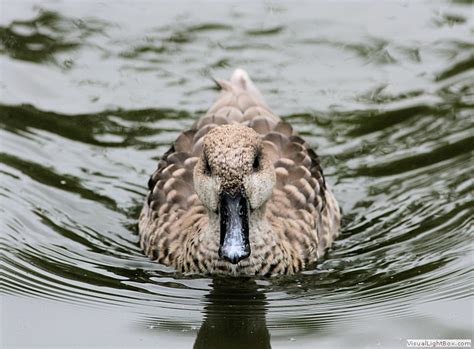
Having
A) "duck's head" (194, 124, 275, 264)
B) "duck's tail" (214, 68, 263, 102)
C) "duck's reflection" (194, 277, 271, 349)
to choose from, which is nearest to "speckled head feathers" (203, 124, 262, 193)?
"duck's head" (194, 124, 275, 264)

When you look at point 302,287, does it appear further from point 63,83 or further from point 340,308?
point 63,83

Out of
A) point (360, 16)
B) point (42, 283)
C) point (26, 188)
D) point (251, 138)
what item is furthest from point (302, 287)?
point (360, 16)

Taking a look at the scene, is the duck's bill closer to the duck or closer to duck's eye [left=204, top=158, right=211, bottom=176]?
the duck

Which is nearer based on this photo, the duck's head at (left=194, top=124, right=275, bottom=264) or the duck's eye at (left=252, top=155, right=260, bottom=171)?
the duck's head at (left=194, top=124, right=275, bottom=264)

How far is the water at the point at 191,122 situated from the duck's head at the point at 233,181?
0.59 meters

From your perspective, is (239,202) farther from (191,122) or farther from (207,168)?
(191,122)

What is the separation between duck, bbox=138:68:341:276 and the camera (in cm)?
909

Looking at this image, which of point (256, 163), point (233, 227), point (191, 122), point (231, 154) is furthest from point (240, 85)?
point (233, 227)

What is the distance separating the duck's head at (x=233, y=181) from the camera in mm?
9039

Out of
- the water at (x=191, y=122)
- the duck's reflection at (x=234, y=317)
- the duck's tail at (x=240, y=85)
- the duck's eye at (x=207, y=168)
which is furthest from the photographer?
the duck's tail at (x=240, y=85)

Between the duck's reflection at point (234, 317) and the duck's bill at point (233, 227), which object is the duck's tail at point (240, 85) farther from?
the duck's bill at point (233, 227)

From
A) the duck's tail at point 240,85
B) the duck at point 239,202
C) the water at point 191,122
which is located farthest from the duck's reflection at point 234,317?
the duck's tail at point 240,85

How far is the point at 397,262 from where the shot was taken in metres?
10.1

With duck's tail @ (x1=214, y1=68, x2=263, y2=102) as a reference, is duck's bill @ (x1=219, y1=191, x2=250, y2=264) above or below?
below
